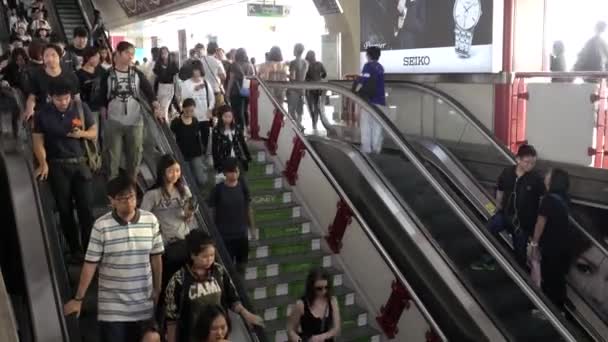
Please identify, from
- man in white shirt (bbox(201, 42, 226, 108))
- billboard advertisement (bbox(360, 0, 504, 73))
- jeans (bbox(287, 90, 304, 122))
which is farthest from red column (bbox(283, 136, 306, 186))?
billboard advertisement (bbox(360, 0, 504, 73))

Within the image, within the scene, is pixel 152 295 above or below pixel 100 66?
below

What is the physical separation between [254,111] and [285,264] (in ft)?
10.5

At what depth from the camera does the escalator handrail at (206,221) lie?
15.6 feet

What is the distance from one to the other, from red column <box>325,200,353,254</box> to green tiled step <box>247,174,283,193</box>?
1.05 m

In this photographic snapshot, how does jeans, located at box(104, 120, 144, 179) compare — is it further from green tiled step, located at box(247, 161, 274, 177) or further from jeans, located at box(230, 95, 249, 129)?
jeans, located at box(230, 95, 249, 129)

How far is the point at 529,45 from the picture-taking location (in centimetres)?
861

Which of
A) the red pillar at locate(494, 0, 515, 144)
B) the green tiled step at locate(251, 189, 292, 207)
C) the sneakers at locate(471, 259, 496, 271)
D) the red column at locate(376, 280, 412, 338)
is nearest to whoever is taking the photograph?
the red column at locate(376, 280, 412, 338)

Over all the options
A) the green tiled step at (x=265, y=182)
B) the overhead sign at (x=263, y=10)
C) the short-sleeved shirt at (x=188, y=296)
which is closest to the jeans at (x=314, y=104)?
the green tiled step at (x=265, y=182)

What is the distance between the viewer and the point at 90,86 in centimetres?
595

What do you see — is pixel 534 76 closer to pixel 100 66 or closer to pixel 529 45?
pixel 529 45

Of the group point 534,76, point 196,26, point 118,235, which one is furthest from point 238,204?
point 196,26

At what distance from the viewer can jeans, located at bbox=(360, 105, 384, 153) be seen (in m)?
7.75

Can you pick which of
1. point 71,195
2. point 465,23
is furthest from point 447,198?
point 465,23

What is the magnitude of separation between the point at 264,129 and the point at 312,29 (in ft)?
41.2
